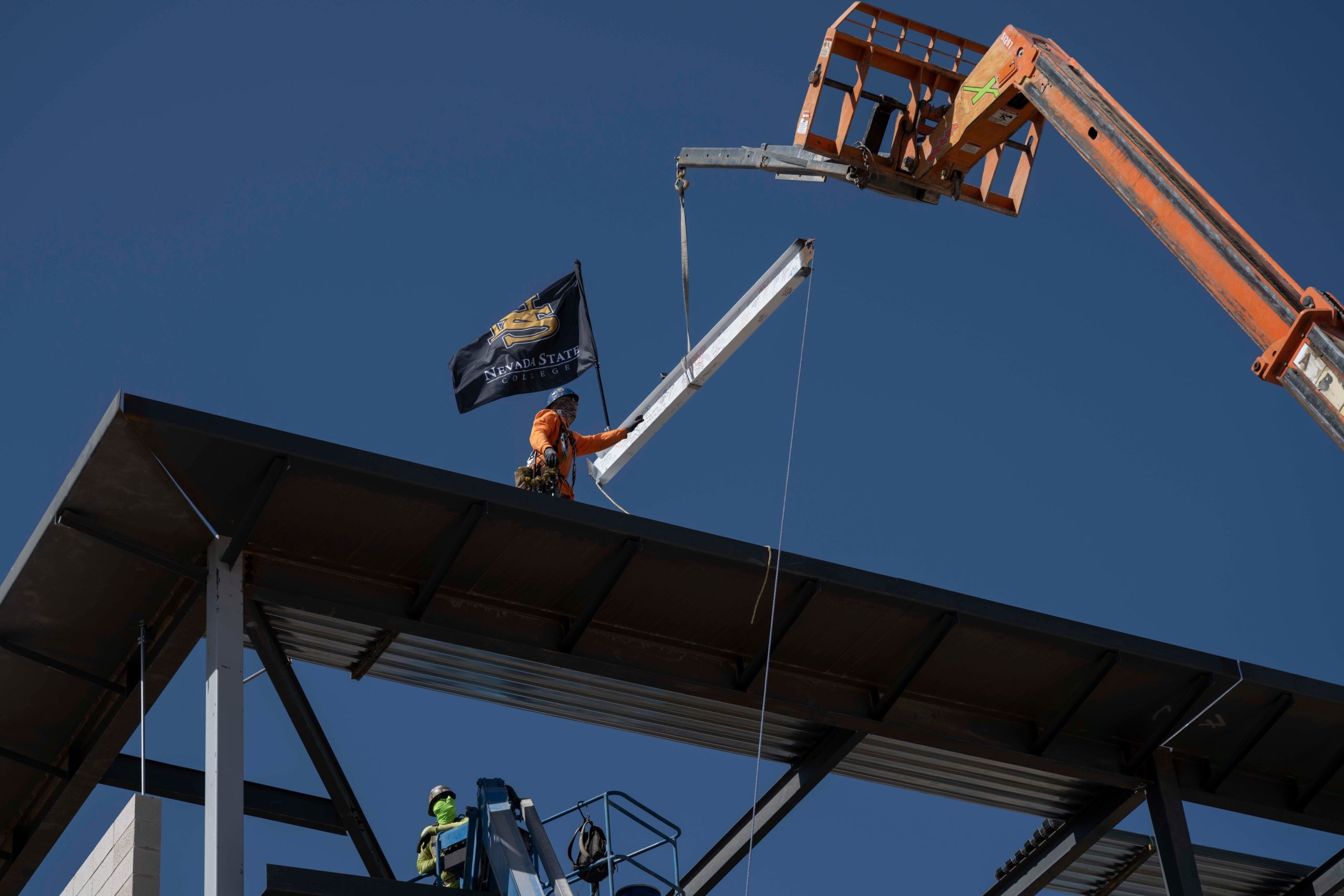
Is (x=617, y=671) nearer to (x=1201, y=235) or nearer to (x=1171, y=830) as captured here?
(x=1171, y=830)

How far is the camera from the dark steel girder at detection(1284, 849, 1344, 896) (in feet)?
62.5

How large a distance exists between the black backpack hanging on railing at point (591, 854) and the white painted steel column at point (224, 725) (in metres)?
3.11

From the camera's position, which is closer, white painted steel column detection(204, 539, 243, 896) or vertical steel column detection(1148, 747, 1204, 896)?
white painted steel column detection(204, 539, 243, 896)

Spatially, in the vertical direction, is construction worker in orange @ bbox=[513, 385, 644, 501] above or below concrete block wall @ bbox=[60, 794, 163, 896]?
above

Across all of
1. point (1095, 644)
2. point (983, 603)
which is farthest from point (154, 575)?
point (1095, 644)

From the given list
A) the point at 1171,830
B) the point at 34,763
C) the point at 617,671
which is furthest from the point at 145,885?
the point at 1171,830

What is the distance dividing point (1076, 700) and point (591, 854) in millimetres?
5869

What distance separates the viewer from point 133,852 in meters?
14.0

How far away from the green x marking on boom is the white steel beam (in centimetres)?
263

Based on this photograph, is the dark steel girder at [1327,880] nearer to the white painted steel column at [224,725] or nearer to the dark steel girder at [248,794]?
the dark steel girder at [248,794]

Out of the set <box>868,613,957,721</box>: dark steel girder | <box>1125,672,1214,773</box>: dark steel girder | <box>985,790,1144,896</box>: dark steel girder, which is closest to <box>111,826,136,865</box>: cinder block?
<box>868,613,957,721</box>: dark steel girder

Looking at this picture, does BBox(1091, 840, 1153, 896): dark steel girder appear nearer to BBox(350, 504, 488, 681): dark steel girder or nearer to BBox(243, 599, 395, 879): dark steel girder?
BBox(243, 599, 395, 879): dark steel girder

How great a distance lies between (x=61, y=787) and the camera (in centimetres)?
1734

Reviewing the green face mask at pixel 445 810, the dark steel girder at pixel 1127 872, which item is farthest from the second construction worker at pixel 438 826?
the dark steel girder at pixel 1127 872
